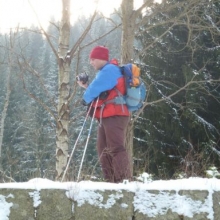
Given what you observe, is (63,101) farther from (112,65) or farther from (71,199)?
(71,199)

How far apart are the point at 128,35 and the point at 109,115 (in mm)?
3108

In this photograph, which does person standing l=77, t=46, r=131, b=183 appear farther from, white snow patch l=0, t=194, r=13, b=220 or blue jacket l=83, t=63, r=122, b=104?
white snow patch l=0, t=194, r=13, b=220

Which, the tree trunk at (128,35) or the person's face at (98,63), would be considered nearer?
the person's face at (98,63)

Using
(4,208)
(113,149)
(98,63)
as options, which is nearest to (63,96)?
(98,63)

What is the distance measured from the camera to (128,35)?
6.70 m

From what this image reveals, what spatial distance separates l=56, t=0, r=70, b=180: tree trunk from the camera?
201 inches

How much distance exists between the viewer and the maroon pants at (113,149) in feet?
12.2

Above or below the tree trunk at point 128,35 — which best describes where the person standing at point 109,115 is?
below

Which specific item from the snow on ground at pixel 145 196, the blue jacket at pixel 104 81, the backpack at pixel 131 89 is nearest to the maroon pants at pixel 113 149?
the backpack at pixel 131 89

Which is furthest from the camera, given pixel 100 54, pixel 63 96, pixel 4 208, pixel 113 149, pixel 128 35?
pixel 128 35

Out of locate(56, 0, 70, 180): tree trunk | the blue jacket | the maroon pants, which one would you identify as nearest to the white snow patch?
the maroon pants

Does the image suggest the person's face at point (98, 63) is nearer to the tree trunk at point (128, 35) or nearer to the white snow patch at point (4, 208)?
the white snow patch at point (4, 208)

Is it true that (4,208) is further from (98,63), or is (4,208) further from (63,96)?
(63,96)

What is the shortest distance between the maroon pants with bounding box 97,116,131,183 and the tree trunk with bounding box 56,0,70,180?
1.20 m
